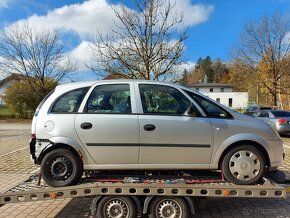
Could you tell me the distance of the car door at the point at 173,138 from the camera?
14.8ft

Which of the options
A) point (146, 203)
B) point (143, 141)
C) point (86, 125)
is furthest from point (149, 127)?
point (146, 203)

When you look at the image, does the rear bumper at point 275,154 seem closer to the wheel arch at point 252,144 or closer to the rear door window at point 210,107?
the wheel arch at point 252,144

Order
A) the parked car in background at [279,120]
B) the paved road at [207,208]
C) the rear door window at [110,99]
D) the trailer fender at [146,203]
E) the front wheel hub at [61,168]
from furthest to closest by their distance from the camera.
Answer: the parked car in background at [279,120] → the paved road at [207,208] → the rear door window at [110,99] → the front wheel hub at [61,168] → the trailer fender at [146,203]

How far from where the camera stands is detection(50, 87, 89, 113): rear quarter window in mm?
4671

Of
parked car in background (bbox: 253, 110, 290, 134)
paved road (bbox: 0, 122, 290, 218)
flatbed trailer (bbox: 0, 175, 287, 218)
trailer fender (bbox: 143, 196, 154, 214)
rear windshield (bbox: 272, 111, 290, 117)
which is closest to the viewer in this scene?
flatbed trailer (bbox: 0, 175, 287, 218)

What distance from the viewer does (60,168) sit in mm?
4559

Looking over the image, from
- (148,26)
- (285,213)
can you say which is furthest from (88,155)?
(148,26)

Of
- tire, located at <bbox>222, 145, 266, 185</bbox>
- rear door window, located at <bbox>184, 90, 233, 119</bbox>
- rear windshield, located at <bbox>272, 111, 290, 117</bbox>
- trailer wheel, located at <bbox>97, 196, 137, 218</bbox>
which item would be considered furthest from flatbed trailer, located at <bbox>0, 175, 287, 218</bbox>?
rear windshield, located at <bbox>272, 111, 290, 117</bbox>

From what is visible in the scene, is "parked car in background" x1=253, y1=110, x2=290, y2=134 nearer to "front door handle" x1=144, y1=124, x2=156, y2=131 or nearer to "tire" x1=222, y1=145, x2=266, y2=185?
"tire" x1=222, y1=145, x2=266, y2=185

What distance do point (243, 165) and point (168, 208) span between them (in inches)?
49.1

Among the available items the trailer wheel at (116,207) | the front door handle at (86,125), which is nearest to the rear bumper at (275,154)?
the trailer wheel at (116,207)

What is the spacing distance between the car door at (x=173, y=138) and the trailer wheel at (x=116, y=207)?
60 centimetres

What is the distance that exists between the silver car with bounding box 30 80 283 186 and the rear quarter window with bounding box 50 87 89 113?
0.05 ft

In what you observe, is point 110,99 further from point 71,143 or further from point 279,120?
point 279,120
